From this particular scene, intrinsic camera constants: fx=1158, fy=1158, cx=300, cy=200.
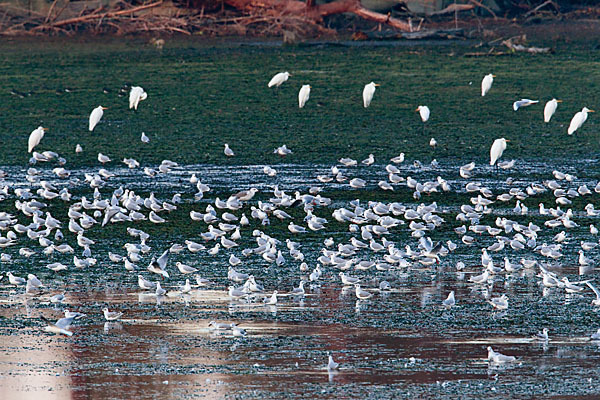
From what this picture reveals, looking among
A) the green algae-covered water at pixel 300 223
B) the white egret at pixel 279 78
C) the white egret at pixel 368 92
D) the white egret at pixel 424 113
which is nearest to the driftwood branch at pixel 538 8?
the green algae-covered water at pixel 300 223

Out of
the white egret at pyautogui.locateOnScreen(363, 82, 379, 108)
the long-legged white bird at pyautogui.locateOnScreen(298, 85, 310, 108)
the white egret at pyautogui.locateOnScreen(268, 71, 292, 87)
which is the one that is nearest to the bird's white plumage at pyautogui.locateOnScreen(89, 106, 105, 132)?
the long-legged white bird at pyautogui.locateOnScreen(298, 85, 310, 108)

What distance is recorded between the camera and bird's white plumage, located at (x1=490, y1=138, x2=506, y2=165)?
15.1 meters

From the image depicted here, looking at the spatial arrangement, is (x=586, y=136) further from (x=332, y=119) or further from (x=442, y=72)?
(x=442, y=72)

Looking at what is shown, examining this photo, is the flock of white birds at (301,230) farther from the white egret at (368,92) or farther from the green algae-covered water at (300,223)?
the white egret at (368,92)

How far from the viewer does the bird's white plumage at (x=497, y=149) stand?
1505cm

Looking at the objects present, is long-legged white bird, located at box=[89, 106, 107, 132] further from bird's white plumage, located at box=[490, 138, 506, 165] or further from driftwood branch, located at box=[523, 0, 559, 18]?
driftwood branch, located at box=[523, 0, 559, 18]

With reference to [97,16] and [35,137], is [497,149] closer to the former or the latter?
[35,137]

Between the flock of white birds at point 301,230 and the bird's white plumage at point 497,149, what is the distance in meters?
0.01

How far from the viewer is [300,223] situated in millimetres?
12531

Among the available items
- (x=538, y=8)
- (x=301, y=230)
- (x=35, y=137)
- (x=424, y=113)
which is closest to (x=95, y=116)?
(x=35, y=137)

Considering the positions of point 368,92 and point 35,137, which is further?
point 368,92

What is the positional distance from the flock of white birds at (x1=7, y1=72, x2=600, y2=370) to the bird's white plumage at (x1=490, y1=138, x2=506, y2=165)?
1cm

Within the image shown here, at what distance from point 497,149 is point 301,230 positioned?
399 cm

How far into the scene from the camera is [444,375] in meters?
7.46
